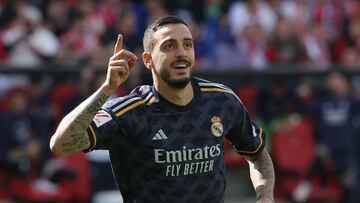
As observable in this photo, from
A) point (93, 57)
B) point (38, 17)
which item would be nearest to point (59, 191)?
point (93, 57)

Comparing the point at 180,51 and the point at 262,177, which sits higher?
the point at 180,51

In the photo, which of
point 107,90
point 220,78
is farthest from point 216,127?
point 220,78

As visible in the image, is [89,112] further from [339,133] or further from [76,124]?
[339,133]

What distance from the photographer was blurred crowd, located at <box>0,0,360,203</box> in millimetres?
11000

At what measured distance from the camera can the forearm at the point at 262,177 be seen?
557 cm

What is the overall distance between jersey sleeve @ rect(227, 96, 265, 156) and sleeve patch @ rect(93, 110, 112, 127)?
85 cm

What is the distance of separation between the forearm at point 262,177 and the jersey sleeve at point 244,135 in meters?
0.07

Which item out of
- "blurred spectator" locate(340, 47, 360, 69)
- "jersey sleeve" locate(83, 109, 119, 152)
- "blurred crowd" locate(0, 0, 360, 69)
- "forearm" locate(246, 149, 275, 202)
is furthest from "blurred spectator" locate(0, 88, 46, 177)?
"jersey sleeve" locate(83, 109, 119, 152)

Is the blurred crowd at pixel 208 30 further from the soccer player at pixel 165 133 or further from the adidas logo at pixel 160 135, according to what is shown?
the adidas logo at pixel 160 135

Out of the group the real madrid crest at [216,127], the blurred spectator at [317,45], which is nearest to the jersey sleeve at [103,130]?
the real madrid crest at [216,127]

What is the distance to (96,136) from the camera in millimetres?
5078

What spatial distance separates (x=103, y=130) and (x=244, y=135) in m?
1.00

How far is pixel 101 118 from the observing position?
5133mm

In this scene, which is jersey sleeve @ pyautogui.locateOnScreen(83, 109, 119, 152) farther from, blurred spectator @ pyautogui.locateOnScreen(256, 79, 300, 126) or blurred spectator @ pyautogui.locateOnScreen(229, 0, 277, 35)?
blurred spectator @ pyautogui.locateOnScreen(229, 0, 277, 35)
